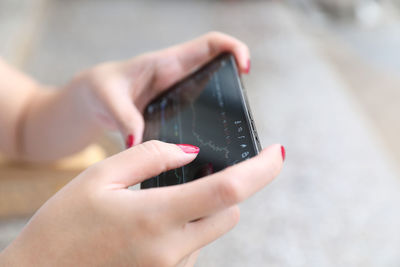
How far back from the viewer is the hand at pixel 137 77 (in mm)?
394

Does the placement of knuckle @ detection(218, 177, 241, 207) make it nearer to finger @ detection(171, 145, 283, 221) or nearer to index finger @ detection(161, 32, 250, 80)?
finger @ detection(171, 145, 283, 221)

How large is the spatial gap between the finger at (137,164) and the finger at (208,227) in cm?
4

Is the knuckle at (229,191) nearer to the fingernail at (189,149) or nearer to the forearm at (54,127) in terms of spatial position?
the fingernail at (189,149)

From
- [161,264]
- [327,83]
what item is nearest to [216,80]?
[161,264]

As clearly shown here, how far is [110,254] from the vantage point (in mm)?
222

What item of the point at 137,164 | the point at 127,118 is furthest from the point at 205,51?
the point at 137,164

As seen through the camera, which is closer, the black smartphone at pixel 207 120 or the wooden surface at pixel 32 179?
the black smartphone at pixel 207 120

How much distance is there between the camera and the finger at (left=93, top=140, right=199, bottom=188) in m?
0.23

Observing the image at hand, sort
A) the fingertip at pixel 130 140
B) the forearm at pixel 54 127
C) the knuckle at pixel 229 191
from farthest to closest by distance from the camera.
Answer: the forearm at pixel 54 127, the fingertip at pixel 130 140, the knuckle at pixel 229 191

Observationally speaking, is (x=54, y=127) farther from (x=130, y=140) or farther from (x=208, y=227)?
(x=208, y=227)

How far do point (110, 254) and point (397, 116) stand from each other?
0.75m

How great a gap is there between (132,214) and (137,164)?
33mm

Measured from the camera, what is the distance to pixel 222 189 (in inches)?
8.1

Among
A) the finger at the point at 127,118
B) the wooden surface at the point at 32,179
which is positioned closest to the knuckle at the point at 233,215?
the finger at the point at 127,118
